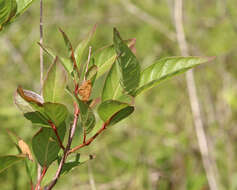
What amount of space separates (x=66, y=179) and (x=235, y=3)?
1.63 m

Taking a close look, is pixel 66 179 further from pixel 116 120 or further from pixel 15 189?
pixel 116 120

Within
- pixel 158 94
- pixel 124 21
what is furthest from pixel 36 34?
pixel 158 94

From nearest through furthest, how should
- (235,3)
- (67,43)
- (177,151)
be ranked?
(67,43)
(177,151)
(235,3)

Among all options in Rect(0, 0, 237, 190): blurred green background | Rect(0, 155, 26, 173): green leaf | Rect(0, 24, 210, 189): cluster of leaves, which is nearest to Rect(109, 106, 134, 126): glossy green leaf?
Rect(0, 24, 210, 189): cluster of leaves

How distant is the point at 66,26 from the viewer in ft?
8.28

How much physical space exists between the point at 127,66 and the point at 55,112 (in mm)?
88

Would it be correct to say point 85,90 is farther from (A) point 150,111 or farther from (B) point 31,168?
(A) point 150,111

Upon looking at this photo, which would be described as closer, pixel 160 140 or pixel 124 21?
pixel 160 140

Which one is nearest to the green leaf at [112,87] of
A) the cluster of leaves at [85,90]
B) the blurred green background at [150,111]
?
the cluster of leaves at [85,90]

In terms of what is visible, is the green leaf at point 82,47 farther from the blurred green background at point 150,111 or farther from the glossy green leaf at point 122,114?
the blurred green background at point 150,111

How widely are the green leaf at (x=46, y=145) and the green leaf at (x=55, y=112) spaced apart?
0.03 meters

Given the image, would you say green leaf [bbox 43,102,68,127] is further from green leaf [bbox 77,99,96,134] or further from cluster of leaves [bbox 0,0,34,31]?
cluster of leaves [bbox 0,0,34,31]

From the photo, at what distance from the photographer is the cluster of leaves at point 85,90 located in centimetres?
37

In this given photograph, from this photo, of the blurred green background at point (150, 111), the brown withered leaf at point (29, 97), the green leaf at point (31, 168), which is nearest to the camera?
the brown withered leaf at point (29, 97)
